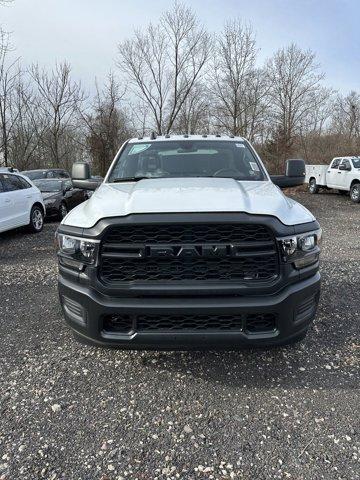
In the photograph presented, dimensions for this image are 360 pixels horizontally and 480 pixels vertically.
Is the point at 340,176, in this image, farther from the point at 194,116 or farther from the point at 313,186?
the point at 194,116

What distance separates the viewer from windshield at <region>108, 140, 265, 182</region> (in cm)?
416

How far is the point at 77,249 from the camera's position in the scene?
2.74m

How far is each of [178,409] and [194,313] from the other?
28.5 inches

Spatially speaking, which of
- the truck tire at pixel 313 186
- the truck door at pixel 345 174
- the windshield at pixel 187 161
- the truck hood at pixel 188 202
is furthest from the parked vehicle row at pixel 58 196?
the truck tire at pixel 313 186

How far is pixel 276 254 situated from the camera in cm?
262

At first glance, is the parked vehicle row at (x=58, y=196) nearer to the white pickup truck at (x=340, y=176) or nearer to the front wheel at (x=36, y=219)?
the front wheel at (x=36, y=219)

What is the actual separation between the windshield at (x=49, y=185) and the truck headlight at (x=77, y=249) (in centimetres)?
984

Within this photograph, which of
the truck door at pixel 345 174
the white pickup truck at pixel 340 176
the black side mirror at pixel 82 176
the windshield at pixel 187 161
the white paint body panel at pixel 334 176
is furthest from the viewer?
the truck door at pixel 345 174

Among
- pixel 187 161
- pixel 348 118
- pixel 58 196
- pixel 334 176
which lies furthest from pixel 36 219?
pixel 348 118

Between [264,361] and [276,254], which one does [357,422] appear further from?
[276,254]

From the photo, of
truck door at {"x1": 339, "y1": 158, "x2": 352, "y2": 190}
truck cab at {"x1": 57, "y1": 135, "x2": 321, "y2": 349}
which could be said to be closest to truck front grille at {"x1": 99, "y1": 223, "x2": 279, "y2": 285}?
truck cab at {"x1": 57, "y1": 135, "x2": 321, "y2": 349}

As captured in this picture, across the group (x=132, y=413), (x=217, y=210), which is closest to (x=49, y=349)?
(x=132, y=413)

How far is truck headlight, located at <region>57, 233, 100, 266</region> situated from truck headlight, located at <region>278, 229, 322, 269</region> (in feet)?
4.24

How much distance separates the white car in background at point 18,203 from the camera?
8359mm
